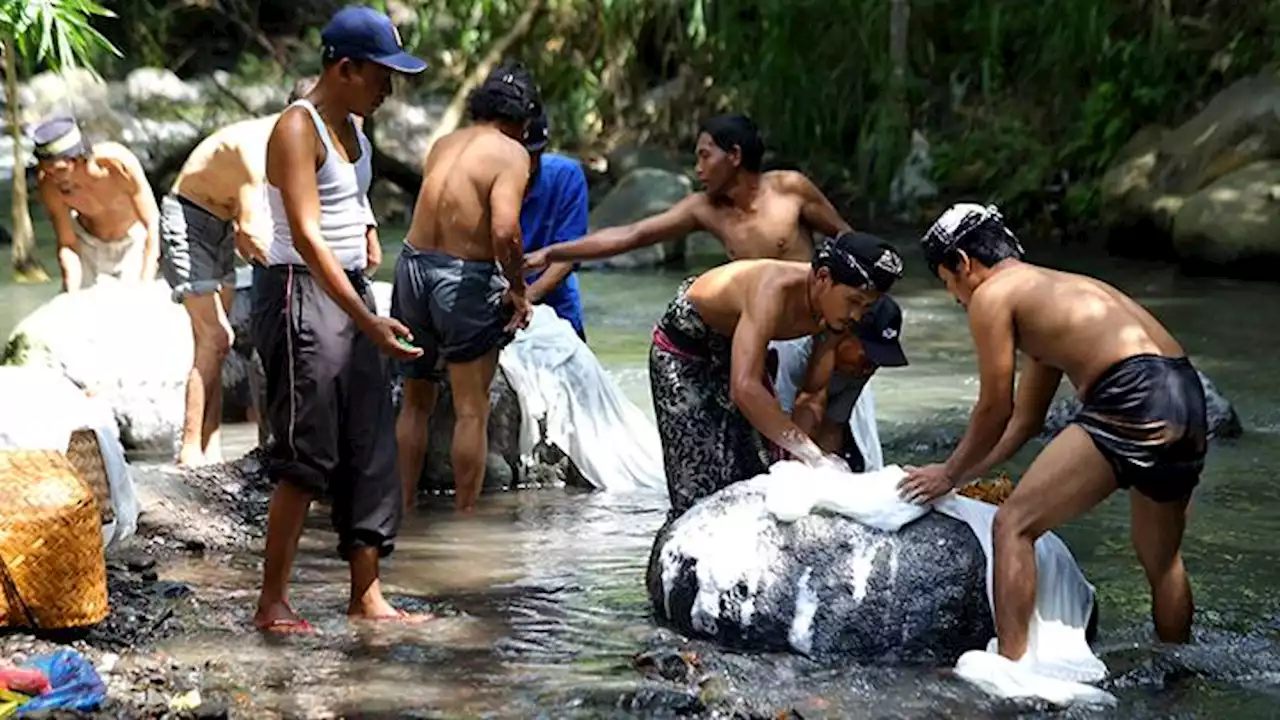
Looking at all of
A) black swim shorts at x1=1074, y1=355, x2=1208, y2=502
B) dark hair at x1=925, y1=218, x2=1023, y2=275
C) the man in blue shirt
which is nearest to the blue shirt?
the man in blue shirt

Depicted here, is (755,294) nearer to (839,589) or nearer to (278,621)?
(839,589)

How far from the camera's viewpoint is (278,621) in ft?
18.2

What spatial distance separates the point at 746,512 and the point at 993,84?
13763mm

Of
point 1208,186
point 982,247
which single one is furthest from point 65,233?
point 1208,186

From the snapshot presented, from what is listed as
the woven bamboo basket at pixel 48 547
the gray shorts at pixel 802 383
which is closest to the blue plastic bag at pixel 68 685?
the woven bamboo basket at pixel 48 547

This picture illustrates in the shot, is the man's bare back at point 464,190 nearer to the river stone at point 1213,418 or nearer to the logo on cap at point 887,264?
the logo on cap at point 887,264

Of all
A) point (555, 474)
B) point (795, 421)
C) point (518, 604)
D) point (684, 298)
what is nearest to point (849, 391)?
point (795, 421)

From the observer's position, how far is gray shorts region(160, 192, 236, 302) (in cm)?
772

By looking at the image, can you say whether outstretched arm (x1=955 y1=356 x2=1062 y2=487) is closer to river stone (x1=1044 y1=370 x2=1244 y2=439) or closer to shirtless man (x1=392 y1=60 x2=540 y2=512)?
shirtless man (x1=392 y1=60 x2=540 y2=512)

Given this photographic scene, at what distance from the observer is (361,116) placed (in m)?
5.62

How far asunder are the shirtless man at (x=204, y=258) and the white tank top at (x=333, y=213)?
2.14 m

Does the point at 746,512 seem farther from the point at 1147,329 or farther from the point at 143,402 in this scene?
the point at 143,402

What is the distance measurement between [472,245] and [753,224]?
1.01 metres

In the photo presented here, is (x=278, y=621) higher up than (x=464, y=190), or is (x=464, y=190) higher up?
(x=464, y=190)
